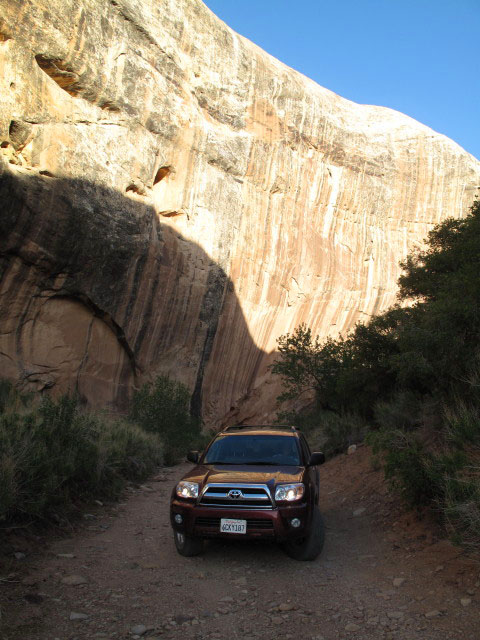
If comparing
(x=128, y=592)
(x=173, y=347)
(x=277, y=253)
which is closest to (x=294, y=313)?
(x=277, y=253)

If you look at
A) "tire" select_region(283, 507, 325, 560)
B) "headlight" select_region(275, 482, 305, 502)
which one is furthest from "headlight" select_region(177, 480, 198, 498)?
"tire" select_region(283, 507, 325, 560)

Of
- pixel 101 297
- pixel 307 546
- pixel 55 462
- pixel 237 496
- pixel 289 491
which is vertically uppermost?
pixel 101 297

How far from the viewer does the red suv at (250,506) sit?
5422mm

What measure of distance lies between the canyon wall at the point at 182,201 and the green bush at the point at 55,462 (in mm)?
11997

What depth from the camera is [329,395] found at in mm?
18781

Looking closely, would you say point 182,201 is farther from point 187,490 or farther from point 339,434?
point 187,490

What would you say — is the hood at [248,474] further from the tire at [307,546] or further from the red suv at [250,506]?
the tire at [307,546]

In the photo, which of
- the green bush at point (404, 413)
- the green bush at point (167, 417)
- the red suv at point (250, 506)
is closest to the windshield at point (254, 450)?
the red suv at point (250, 506)

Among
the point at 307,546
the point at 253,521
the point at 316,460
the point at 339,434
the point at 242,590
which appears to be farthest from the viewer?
the point at 339,434

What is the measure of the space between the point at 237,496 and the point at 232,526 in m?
0.32

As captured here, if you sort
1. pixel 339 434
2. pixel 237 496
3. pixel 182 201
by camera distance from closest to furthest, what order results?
pixel 237 496 → pixel 339 434 → pixel 182 201

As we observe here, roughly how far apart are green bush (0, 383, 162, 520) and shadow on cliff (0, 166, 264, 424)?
11.6 m

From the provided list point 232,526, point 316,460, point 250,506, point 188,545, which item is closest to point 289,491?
point 250,506

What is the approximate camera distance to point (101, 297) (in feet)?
74.4
